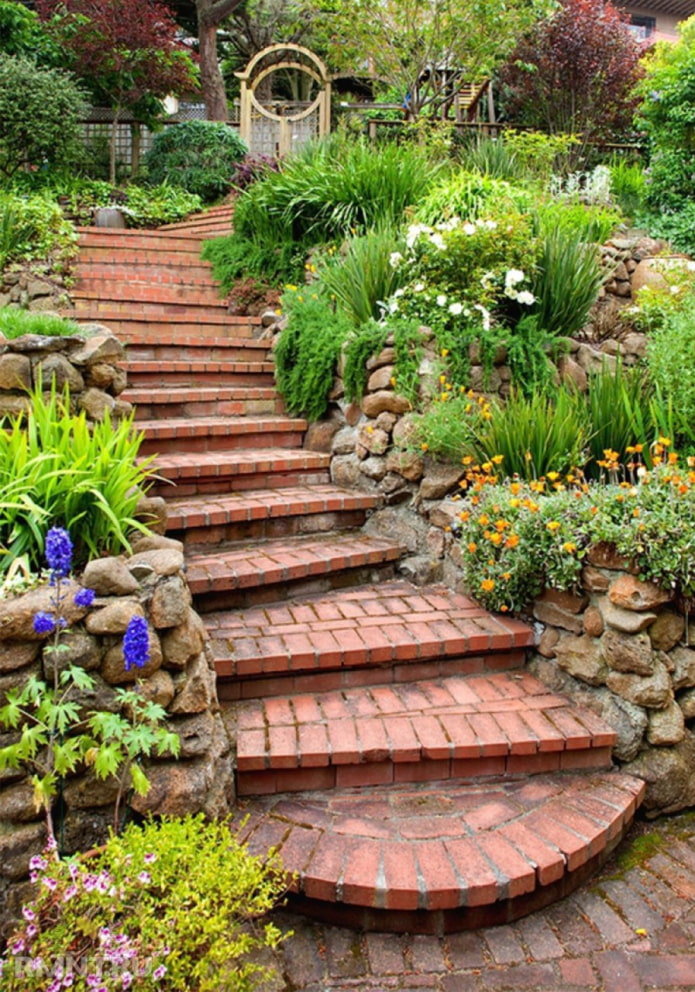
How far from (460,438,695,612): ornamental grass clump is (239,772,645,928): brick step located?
2.72 ft

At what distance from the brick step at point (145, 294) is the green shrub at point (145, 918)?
5.44m

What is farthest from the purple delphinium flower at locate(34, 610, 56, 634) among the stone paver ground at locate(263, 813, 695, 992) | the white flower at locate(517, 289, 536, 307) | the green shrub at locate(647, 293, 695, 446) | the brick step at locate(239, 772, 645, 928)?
the white flower at locate(517, 289, 536, 307)

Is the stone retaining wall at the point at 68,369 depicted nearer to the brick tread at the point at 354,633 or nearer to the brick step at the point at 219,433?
the brick step at the point at 219,433

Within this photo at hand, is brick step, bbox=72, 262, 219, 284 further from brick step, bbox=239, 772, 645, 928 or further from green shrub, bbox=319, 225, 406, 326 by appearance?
brick step, bbox=239, 772, 645, 928

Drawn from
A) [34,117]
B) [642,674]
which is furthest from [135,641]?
[34,117]

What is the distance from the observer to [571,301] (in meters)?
4.64

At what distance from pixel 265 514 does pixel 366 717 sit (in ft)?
4.68

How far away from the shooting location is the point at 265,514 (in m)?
3.90

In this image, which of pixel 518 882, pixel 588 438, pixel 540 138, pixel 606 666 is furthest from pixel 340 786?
pixel 540 138

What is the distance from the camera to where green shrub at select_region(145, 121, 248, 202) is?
10219mm

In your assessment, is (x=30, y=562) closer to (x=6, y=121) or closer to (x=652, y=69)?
(x=6, y=121)

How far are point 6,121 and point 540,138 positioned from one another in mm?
6199

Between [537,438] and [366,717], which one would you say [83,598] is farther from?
[537,438]

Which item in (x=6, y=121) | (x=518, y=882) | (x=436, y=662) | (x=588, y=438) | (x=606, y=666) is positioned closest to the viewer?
(x=518, y=882)
